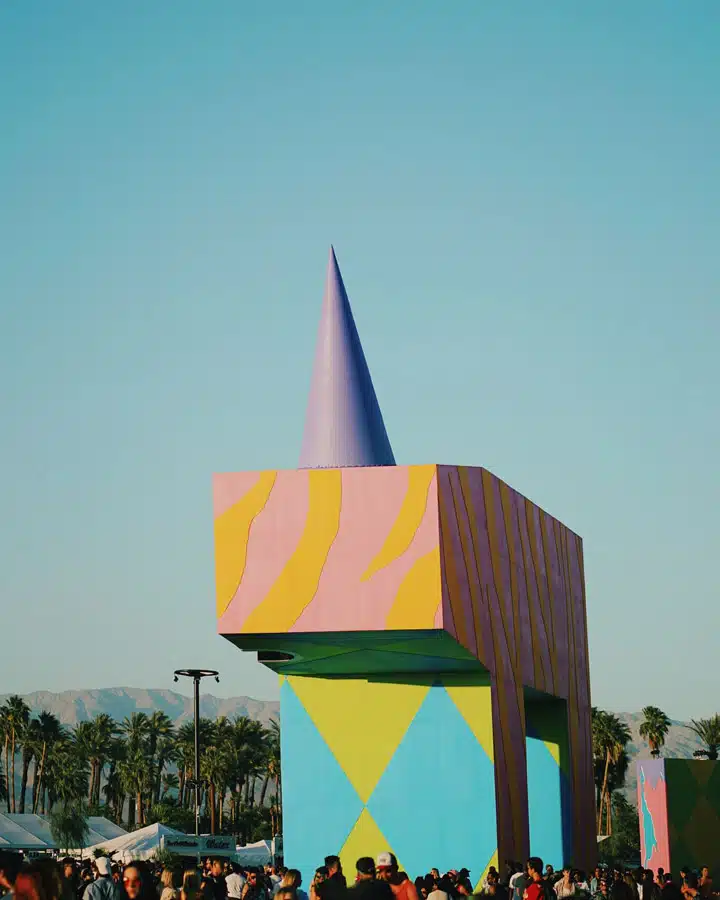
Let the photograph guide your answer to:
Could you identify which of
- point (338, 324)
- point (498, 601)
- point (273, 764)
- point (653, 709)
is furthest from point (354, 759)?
point (273, 764)

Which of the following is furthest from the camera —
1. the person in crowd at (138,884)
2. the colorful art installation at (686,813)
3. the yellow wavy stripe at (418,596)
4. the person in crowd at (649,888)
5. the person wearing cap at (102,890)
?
the colorful art installation at (686,813)

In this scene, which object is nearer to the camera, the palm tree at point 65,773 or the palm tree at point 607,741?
the palm tree at point 607,741

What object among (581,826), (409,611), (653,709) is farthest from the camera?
(653,709)

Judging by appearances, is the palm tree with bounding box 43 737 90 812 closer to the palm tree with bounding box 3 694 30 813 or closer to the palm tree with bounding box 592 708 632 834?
the palm tree with bounding box 3 694 30 813

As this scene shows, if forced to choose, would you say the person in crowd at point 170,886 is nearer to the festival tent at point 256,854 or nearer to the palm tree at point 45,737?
the festival tent at point 256,854

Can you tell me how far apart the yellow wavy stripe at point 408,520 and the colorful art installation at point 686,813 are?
1575cm

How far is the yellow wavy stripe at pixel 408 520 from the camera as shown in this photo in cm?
2453

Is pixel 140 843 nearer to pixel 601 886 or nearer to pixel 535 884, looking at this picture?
pixel 601 886

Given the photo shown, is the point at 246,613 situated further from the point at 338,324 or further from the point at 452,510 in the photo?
the point at 338,324

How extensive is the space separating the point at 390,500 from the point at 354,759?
5981mm

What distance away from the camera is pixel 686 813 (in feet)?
121

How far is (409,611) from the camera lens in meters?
24.2

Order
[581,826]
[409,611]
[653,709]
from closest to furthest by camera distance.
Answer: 1. [409,611]
2. [581,826]
3. [653,709]

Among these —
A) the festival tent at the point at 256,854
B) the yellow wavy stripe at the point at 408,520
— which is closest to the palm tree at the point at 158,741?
the festival tent at the point at 256,854
